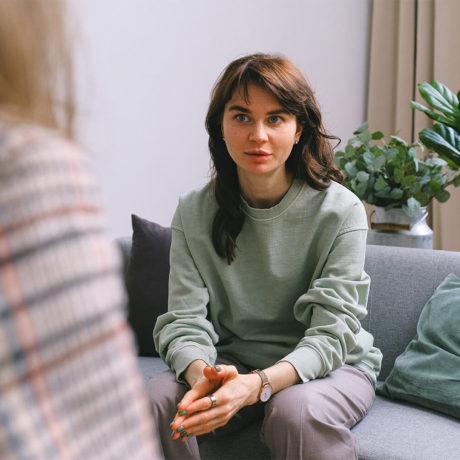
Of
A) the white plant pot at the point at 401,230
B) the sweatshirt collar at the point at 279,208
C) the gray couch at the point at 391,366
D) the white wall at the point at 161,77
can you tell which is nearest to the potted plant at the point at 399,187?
the white plant pot at the point at 401,230

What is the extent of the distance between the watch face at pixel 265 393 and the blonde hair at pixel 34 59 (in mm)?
962

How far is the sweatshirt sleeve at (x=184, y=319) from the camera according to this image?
1.42 meters

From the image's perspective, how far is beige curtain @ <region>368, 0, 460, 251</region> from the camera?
2.99 metres

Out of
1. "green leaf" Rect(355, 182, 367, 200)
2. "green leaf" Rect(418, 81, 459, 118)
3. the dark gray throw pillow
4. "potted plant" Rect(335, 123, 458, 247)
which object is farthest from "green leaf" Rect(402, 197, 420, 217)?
the dark gray throw pillow

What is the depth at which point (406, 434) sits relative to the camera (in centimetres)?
138

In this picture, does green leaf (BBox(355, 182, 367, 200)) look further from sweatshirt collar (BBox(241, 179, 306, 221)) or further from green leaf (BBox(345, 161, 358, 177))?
sweatshirt collar (BBox(241, 179, 306, 221))

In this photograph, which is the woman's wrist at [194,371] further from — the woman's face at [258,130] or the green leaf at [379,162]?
the green leaf at [379,162]

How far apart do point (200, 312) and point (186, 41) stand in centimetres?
151

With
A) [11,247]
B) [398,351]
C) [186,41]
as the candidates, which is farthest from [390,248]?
[11,247]

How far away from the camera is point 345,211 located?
1488mm

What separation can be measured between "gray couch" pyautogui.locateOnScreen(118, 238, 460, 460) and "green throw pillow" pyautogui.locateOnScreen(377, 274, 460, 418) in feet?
0.12

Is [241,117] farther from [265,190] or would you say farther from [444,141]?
[444,141]

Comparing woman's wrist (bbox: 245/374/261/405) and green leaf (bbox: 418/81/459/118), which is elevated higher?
green leaf (bbox: 418/81/459/118)

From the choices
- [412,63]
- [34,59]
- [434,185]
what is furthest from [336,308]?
[412,63]
